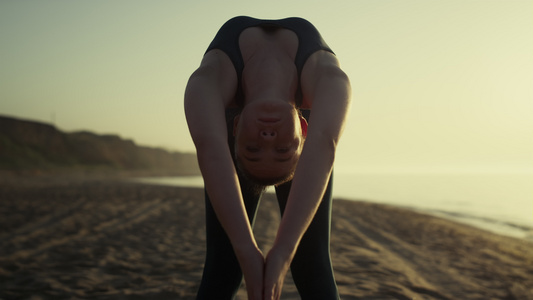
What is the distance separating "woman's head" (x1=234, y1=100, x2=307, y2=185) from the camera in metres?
1.36

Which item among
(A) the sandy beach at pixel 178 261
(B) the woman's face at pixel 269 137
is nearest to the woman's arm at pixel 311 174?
(B) the woman's face at pixel 269 137

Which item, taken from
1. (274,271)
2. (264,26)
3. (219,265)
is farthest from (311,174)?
(264,26)

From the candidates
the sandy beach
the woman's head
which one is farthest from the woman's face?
the sandy beach

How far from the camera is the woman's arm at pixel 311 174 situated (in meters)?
1.21

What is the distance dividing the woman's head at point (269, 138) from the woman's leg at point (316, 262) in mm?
328

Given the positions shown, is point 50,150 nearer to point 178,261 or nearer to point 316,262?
point 178,261

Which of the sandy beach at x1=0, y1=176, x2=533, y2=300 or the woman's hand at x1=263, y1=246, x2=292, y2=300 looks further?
the sandy beach at x1=0, y1=176, x2=533, y2=300

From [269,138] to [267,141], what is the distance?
0.01 metres

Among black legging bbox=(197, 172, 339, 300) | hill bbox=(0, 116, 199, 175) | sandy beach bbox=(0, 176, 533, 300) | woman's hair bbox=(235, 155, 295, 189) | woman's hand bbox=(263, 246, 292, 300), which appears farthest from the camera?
hill bbox=(0, 116, 199, 175)

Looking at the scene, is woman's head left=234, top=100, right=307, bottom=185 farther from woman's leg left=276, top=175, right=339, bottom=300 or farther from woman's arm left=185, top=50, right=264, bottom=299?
woman's leg left=276, top=175, right=339, bottom=300

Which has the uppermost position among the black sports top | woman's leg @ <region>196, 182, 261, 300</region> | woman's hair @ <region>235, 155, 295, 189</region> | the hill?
the black sports top

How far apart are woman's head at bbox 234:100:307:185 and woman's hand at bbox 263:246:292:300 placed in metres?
0.33

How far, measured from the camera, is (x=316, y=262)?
1.61 m

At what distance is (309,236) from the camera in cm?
162
